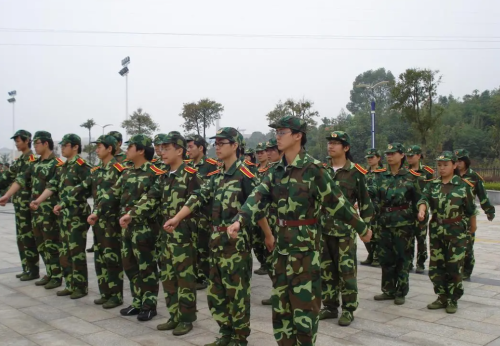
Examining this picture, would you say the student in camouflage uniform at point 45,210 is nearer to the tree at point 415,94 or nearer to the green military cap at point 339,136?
the green military cap at point 339,136

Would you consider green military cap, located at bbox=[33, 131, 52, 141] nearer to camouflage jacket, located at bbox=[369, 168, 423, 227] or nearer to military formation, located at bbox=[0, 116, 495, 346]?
military formation, located at bbox=[0, 116, 495, 346]

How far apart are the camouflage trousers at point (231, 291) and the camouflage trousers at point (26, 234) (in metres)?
4.51

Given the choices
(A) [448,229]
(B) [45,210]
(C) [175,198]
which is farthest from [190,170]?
(A) [448,229]

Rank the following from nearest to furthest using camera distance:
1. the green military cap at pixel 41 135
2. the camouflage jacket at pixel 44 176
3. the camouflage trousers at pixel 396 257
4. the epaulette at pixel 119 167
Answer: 1. the epaulette at pixel 119 167
2. the camouflage trousers at pixel 396 257
3. the camouflage jacket at pixel 44 176
4. the green military cap at pixel 41 135

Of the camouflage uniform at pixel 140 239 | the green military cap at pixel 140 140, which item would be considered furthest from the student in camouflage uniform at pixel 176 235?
the green military cap at pixel 140 140

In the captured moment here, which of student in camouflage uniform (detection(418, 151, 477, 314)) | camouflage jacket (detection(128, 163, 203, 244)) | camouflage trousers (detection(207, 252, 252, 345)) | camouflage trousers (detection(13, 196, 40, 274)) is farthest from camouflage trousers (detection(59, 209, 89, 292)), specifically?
student in camouflage uniform (detection(418, 151, 477, 314))

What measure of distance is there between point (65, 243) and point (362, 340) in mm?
4174

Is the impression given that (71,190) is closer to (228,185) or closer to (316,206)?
(228,185)

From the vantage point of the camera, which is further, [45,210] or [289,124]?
[45,210]

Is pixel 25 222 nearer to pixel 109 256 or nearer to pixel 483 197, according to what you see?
pixel 109 256

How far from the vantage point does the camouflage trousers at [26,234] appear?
25.4 feet

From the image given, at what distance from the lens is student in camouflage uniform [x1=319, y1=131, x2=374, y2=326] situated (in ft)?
17.7

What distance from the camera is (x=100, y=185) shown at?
6164 millimetres

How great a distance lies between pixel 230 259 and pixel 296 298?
2.93 ft
